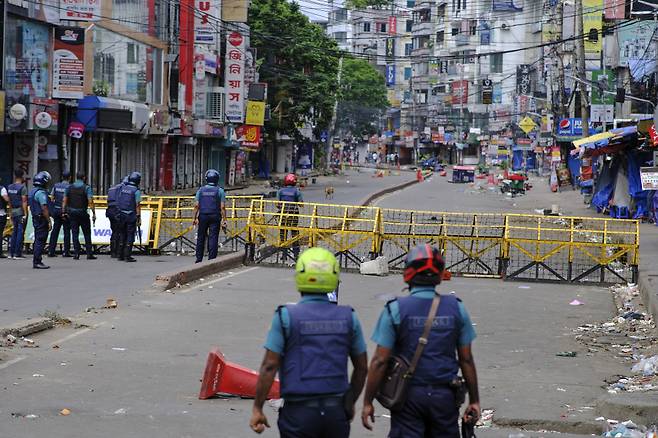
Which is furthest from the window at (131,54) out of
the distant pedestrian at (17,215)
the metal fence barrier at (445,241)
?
the distant pedestrian at (17,215)

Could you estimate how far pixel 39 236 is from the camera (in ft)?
72.7

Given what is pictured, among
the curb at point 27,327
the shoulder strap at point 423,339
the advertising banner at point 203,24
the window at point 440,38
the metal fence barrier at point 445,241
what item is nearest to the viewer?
the shoulder strap at point 423,339

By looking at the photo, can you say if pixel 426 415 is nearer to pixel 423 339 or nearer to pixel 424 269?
pixel 423 339

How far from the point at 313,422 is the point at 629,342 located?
10031 mm

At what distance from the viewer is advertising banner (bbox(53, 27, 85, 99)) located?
42.9 m

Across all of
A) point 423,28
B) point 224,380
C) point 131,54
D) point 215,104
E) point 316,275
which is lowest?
point 224,380

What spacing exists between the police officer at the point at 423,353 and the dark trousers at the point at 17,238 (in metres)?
18.6

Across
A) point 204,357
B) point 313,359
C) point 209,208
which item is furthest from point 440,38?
point 313,359

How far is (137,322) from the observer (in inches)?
604

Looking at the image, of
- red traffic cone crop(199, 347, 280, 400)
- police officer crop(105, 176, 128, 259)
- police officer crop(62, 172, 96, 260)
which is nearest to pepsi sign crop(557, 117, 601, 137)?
police officer crop(105, 176, 128, 259)

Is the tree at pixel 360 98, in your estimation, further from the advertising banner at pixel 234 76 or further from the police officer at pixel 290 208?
the police officer at pixel 290 208

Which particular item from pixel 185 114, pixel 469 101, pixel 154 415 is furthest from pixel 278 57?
pixel 154 415

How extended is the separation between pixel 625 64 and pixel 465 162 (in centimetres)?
8992

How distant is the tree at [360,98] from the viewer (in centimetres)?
14912
